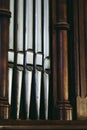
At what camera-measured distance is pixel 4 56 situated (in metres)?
4.45

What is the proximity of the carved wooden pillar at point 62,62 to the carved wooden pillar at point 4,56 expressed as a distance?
0.55 meters

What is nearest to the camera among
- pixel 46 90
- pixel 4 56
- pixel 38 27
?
pixel 4 56

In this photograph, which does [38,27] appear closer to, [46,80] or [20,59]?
[20,59]

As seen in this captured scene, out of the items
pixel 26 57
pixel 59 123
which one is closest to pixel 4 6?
pixel 26 57

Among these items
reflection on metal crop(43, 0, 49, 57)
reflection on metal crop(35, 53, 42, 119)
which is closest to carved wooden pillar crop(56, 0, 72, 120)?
reflection on metal crop(43, 0, 49, 57)

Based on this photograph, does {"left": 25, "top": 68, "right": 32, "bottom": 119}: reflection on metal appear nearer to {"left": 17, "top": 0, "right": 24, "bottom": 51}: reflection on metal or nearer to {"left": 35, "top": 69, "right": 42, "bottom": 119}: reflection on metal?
{"left": 35, "top": 69, "right": 42, "bottom": 119}: reflection on metal

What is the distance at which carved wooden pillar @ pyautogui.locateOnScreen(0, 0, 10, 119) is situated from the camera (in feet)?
14.2

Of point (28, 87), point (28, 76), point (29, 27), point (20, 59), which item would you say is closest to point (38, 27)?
point (29, 27)

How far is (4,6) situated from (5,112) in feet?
3.32

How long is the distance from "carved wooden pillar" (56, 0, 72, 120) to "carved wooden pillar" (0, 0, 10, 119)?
1.79 ft

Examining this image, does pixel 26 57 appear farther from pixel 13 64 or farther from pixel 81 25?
pixel 81 25

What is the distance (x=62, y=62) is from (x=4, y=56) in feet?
2.00

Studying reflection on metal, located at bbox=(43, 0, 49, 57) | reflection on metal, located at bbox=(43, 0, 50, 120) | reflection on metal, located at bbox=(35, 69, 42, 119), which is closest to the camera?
reflection on metal, located at bbox=(35, 69, 42, 119)

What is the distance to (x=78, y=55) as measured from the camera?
15.8 feet
